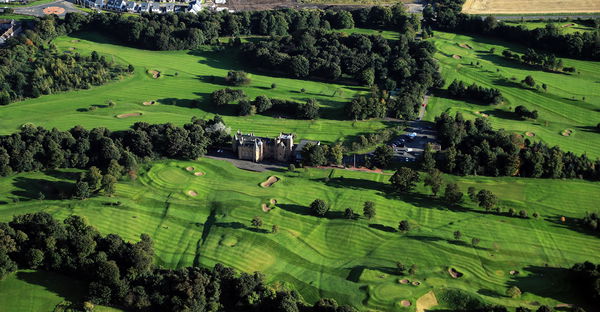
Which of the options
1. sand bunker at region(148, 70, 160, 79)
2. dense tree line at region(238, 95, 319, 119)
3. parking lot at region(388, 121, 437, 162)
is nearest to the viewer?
parking lot at region(388, 121, 437, 162)

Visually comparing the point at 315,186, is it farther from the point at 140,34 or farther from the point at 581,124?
the point at 140,34

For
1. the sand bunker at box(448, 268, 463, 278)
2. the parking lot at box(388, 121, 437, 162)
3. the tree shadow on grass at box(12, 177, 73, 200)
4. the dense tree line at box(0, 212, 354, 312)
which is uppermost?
the parking lot at box(388, 121, 437, 162)

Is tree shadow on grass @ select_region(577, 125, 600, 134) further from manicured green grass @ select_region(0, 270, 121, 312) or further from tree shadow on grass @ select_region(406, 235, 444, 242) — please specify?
manicured green grass @ select_region(0, 270, 121, 312)

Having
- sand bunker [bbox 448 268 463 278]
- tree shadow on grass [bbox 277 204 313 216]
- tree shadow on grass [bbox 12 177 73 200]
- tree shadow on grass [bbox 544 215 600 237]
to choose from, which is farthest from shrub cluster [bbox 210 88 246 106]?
tree shadow on grass [bbox 544 215 600 237]

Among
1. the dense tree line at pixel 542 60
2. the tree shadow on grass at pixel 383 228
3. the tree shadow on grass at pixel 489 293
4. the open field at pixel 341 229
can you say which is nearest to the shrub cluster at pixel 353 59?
the dense tree line at pixel 542 60

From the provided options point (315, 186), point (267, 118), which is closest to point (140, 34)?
point (267, 118)

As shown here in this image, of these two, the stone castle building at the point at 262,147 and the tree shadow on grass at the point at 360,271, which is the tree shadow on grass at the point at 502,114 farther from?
the tree shadow on grass at the point at 360,271

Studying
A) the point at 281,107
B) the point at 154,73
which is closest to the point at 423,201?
the point at 281,107
